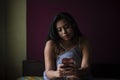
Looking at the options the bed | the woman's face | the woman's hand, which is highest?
the woman's face

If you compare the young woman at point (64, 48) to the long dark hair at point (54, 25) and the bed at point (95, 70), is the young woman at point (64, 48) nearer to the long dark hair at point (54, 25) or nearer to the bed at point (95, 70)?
the long dark hair at point (54, 25)

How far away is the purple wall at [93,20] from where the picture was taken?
2.60 meters

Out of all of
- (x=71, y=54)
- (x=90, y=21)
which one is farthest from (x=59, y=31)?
(x=90, y=21)

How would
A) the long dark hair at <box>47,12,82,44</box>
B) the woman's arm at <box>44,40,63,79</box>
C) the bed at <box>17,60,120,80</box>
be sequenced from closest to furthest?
1. the woman's arm at <box>44,40,63,79</box>
2. the long dark hair at <box>47,12,82,44</box>
3. the bed at <box>17,60,120,80</box>

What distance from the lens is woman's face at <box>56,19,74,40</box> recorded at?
183 cm

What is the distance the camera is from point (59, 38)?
192 cm

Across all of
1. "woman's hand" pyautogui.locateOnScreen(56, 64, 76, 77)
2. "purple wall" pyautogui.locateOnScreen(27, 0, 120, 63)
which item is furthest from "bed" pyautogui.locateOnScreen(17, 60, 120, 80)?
"woman's hand" pyautogui.locateOnScreen(56, 64, 76, 77)

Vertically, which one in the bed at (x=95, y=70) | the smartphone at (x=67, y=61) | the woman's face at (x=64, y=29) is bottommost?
the bed at (x=95, y=70)

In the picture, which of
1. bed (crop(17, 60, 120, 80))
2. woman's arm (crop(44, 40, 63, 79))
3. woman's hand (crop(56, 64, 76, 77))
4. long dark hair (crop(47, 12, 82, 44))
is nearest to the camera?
woman's hand (crop(56, 64, 76, 77))

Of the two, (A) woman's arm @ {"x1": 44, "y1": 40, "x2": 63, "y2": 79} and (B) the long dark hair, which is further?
(B) the long dark hair

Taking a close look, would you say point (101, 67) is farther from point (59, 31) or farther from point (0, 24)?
point (0, 24)

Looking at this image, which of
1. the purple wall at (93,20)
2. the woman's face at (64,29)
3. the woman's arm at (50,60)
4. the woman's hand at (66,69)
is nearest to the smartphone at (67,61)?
the woman's hand at (66,69)

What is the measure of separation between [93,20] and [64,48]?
86 cm

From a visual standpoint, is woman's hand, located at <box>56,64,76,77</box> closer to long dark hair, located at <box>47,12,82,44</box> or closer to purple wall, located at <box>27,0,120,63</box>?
long dark hair, located at <box>47,12,82,44</box>
